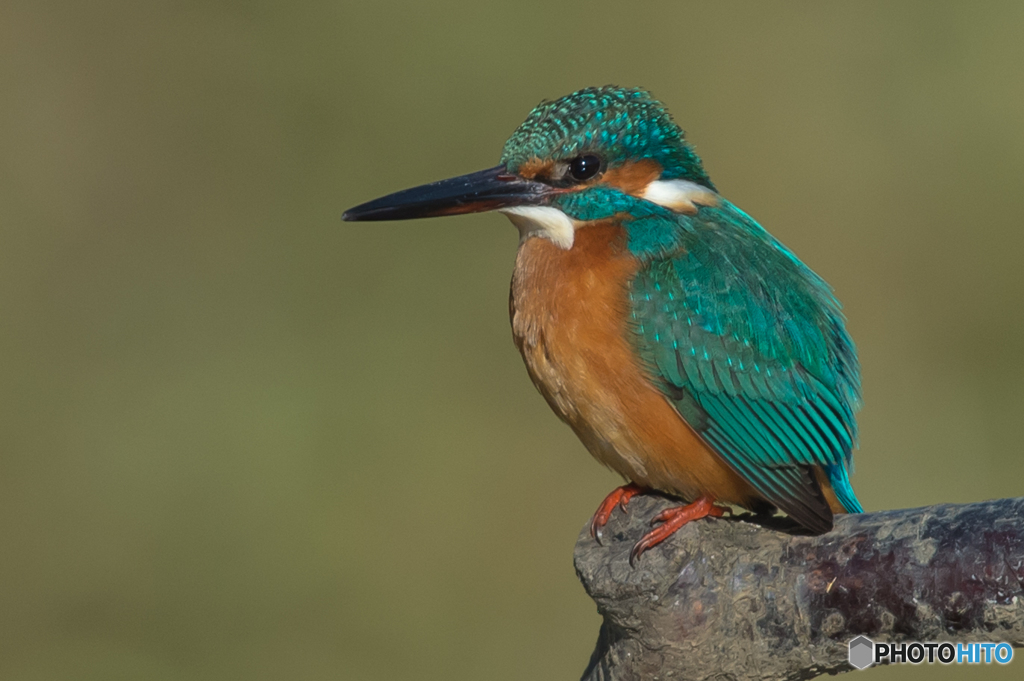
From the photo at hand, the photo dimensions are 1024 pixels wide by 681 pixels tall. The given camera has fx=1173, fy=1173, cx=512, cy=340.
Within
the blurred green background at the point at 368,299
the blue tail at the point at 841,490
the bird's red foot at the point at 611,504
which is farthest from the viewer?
the blurred green background at the point at 368,299

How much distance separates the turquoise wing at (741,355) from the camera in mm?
2559

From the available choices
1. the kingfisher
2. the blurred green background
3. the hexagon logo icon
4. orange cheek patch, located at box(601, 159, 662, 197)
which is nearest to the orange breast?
the kingfisher

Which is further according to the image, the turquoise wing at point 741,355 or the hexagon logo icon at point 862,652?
the turquoise wing at point 741,355

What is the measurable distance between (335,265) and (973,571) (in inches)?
139

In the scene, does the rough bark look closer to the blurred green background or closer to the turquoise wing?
the turquoise wing

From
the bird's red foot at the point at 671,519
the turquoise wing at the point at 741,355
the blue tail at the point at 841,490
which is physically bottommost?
the blue tail at the point at 841,490

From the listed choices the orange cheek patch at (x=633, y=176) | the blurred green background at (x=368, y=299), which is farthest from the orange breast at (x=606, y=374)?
the blurred green background at (x=368, y=299)

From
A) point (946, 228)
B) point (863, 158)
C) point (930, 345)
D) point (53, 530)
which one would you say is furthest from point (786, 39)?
point (53, 530)

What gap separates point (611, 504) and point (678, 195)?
29.7 inches

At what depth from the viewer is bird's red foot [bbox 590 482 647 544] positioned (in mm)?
2496

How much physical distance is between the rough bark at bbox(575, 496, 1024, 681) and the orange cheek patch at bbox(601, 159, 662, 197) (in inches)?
33.6

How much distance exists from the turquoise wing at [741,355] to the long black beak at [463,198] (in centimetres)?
26

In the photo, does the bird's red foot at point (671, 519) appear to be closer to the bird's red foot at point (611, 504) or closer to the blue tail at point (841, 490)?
the bird's red foot at point (611, 504)

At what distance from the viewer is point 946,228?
16.9 feet
